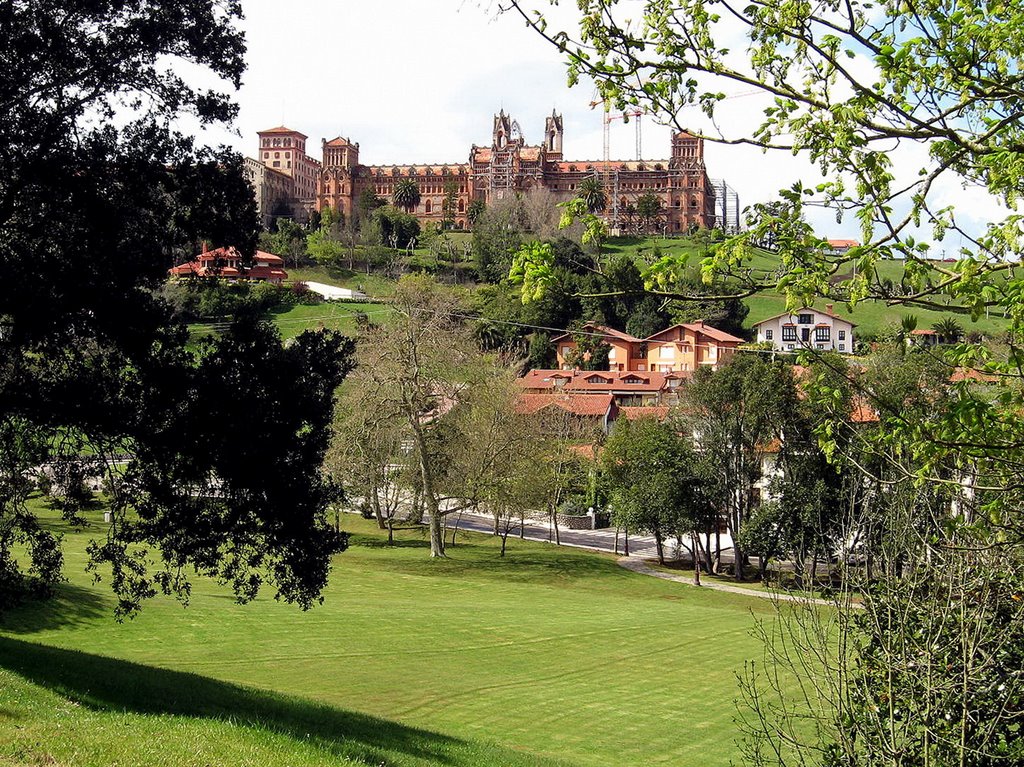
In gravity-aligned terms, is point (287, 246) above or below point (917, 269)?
above

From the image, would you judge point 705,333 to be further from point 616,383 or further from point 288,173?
point 288,173

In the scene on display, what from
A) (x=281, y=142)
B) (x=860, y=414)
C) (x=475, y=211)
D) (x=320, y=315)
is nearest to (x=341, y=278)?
(x=320, y=315)

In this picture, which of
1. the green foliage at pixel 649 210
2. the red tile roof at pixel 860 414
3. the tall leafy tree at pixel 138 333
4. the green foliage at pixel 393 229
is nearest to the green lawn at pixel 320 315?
the green foliage at pixel 393 229

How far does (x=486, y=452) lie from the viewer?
38844 mm

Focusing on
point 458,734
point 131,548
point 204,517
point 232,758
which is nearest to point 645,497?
point 131,548

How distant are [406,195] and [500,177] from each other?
15426 millimetres

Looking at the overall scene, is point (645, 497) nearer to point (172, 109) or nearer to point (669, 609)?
point (669, 609)

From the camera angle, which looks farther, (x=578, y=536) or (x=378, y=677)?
(x=578, y=536)

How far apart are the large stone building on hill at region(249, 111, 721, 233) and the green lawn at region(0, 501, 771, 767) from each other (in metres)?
122

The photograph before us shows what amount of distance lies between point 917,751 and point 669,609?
79.2 feet

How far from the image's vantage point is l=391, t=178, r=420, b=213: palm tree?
Result: 154 m

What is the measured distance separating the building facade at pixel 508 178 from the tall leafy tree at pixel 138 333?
5256 inches

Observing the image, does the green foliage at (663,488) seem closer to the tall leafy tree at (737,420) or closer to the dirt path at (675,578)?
the tall leafy tree at (737,420)

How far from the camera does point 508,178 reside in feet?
508
